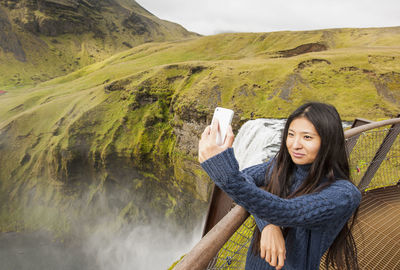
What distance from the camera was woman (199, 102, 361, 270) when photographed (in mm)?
1086

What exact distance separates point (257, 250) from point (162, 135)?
23.1 m

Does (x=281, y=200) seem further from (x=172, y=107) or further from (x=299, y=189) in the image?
(x=172, y=107)

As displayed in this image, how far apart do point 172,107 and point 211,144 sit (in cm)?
2281

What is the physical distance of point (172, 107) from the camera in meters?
23.5

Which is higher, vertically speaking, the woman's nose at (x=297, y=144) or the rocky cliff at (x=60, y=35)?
the rocky cliff at (x=60, y=35)

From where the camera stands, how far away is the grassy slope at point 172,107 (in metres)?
15.7

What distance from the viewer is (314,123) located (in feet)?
4.75

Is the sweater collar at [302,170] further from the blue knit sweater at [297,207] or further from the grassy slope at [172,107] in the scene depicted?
the grassy slope at [172,107]

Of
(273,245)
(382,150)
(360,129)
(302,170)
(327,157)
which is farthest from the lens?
(382,150)

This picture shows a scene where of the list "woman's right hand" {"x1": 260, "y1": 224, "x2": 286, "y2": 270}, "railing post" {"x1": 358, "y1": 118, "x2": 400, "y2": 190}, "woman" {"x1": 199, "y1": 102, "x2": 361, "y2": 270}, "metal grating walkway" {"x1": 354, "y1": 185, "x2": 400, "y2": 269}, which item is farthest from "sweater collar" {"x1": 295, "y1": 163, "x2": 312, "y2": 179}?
"railing post" {"x1": 358, "y1": 118, "x2": 400, "y2": 190}

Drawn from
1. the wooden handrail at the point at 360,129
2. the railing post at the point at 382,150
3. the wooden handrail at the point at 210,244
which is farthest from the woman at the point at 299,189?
the railing post at the point at 382,150

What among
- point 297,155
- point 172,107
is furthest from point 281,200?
point 172,107

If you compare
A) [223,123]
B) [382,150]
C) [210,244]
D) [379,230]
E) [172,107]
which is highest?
[223,123]

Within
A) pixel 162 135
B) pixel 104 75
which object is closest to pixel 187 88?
pixel 162 135
